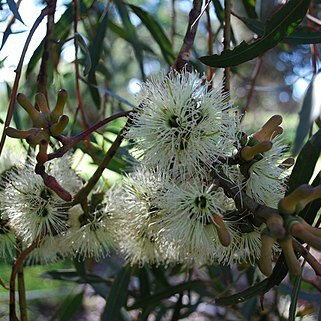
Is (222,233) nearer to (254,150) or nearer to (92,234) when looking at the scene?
(254,150)

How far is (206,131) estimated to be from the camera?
699mm

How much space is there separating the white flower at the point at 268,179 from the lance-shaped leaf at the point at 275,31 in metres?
0.12

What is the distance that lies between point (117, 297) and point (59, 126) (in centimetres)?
58

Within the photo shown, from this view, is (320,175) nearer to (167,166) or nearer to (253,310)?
(167,166)

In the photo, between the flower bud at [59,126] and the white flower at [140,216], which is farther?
the white flower at [140,216]

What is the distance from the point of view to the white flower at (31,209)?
2.66 feet

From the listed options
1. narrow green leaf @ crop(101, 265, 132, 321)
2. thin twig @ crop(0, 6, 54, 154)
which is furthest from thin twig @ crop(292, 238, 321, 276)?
narrow green leaf @ crop(101, 265, 132, 321)

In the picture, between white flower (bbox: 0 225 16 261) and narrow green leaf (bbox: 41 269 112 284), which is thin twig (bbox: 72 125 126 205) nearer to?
white flower (bbox: 0 225 16 261)

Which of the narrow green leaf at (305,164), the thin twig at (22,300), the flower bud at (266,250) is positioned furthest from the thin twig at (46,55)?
the flower bud at (266,250)

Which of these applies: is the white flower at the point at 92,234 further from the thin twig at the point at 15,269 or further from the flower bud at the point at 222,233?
the flower bud at the point at 222,233

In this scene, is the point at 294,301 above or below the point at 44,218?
below

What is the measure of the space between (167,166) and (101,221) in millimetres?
203

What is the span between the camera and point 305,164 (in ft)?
2.50

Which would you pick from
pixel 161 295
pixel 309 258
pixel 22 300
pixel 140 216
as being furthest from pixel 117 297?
pixel 309 258
